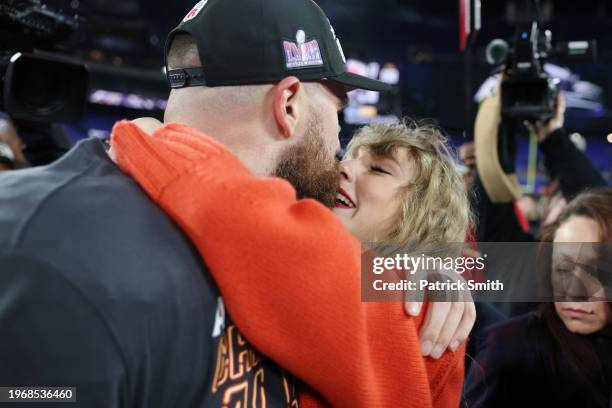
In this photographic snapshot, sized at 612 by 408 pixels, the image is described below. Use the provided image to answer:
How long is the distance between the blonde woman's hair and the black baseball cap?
18.1 inches

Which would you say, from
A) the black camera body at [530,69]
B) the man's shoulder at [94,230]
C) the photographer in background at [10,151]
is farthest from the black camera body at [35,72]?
the black camera body at [530,69]

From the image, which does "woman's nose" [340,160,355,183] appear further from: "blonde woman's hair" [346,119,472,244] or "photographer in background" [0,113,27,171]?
"photographer in background" [0,113,27,171]

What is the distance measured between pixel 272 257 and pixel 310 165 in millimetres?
330

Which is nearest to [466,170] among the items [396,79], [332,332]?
[332,332]

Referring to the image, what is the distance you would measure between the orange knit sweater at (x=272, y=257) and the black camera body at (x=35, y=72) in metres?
0.94

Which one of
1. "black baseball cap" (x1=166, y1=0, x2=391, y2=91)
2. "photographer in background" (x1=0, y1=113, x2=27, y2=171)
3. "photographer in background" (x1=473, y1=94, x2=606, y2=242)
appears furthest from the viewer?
"photographer in background" (x1=0, y1=113, x2=27, y2=171)

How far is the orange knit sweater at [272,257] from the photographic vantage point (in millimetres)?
637

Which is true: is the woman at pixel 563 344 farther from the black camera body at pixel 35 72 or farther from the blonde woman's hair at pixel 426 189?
the black camera body at pixel 35 72

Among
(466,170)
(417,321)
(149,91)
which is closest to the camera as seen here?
(417,321)

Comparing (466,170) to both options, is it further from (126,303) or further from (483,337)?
(126,303)

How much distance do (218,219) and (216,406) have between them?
8.8 inches

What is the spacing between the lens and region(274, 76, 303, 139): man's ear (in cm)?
88

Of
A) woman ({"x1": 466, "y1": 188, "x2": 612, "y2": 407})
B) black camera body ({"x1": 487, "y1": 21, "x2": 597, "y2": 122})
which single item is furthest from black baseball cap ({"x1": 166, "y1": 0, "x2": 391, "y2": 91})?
black camera body ({"x1": 487, "y1": 21, "x2": 597, "y2": 122})

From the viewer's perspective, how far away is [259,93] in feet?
2.93
